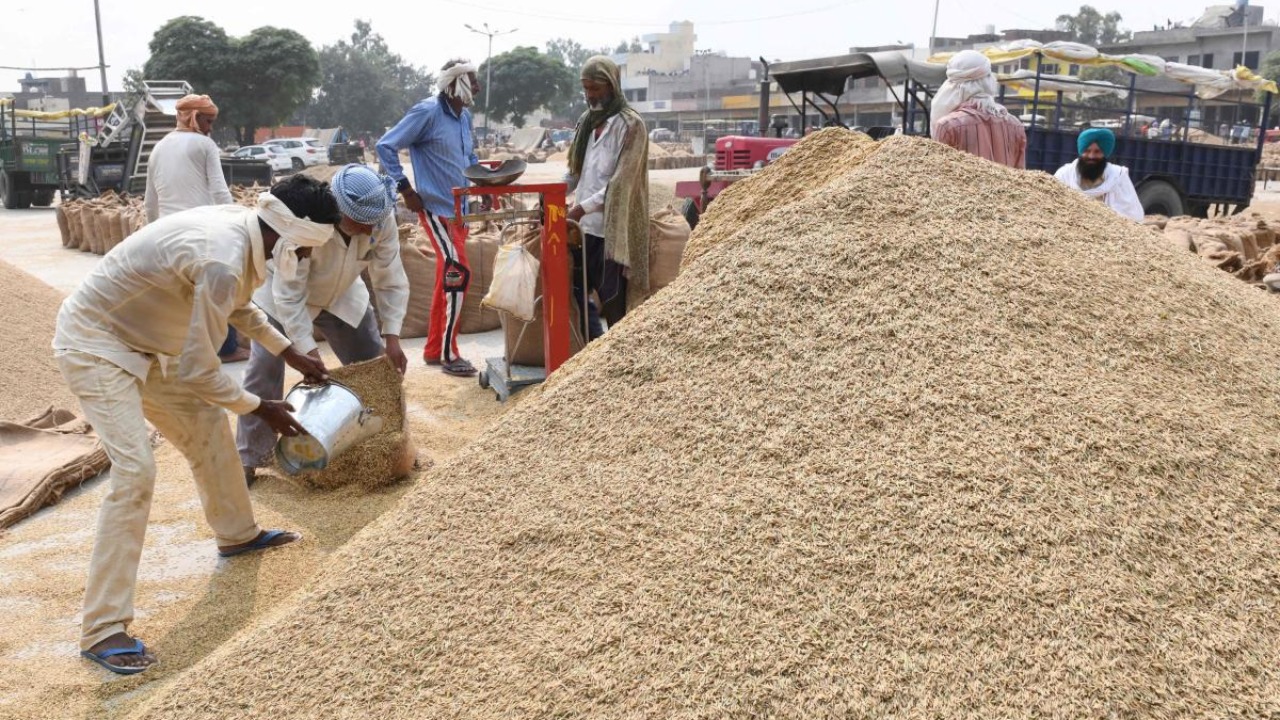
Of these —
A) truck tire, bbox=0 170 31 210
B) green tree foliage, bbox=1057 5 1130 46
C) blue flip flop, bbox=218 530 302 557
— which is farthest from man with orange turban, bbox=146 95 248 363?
green tree foliage, bbox=1057 5 1130 46

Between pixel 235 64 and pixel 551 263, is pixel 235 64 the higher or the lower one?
the higher one

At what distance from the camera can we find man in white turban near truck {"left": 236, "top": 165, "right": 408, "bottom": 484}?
10.5 ft

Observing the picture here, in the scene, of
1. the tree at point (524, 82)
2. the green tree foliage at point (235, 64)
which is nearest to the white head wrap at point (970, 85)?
the green tree foliage at point (235, 64)

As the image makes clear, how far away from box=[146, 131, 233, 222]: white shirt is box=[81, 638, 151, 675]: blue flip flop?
2.65m

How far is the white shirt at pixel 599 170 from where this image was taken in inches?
170

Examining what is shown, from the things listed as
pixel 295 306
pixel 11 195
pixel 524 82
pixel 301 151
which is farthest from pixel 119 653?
pixel 524 82

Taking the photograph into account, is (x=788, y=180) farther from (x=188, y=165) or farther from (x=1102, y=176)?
(x=188, y=165)

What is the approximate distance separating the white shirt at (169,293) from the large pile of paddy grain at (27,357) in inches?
75.4

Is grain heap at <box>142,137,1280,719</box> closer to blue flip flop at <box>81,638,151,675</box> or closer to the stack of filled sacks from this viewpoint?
blue flip flop at <box>81,638,151,675</box>

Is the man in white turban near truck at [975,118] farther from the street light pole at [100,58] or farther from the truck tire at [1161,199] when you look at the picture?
the street light pole at [100,58]

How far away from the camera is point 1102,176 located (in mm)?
4723

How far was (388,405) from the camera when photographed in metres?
3.53

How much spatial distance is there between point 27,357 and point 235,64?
3214 cm

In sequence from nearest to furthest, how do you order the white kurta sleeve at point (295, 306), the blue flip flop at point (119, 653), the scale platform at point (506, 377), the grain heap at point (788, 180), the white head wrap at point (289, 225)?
1. the blue flip flop at point (119, 653)
2. the white head wrap at point (289, 225)
3. the grain heap at point (788, 180)
4. the white kurta sleeve at point (295, 306)
5. the scale platform at point (506, 377)
